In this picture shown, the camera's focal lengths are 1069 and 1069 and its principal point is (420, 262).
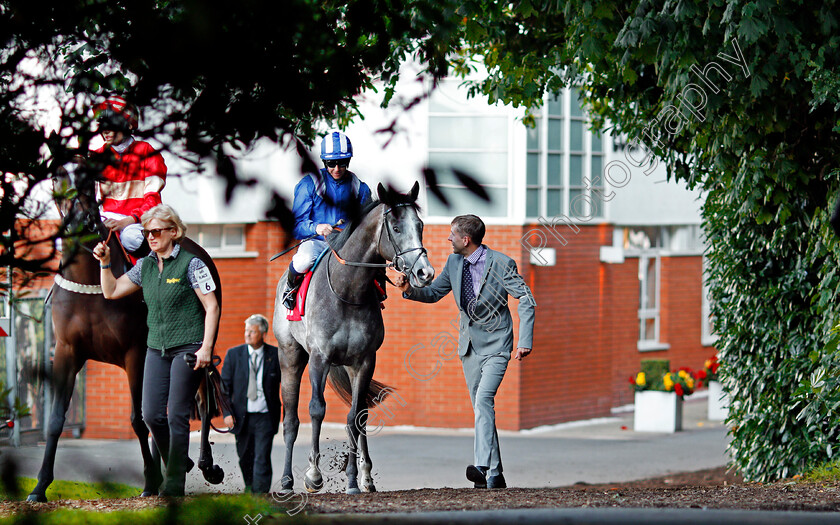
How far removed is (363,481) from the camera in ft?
26.3

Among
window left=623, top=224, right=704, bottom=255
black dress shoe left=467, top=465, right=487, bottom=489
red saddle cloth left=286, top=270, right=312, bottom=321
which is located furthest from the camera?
window left=623, top=224, right=704, bottom=255

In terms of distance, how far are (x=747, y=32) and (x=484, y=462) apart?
3.67 meters

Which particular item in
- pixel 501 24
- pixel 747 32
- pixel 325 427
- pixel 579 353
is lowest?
pixel 325 427

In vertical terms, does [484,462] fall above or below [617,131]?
below

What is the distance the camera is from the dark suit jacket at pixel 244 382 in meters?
9.45

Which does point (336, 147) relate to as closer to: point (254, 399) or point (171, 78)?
point (254, 399)

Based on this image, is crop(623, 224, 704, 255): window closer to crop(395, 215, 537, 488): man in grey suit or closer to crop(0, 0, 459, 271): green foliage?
crop(395, 215, 537, 488): man in grey suit

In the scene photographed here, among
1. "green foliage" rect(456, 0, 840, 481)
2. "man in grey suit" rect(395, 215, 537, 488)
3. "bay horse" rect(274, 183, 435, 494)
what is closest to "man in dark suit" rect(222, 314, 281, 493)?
"bay horse" rect(274, 183, 435, 494)

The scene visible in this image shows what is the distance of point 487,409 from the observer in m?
8.10

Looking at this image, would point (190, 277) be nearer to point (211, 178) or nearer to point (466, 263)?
point (466, 263)

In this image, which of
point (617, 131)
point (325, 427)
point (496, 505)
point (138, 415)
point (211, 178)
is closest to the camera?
point (211, 178)

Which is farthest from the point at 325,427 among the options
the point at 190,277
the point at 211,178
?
the point at 211,178

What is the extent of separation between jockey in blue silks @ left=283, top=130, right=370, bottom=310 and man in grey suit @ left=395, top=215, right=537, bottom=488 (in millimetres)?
893

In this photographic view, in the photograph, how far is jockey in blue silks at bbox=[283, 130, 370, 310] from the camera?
299cm
